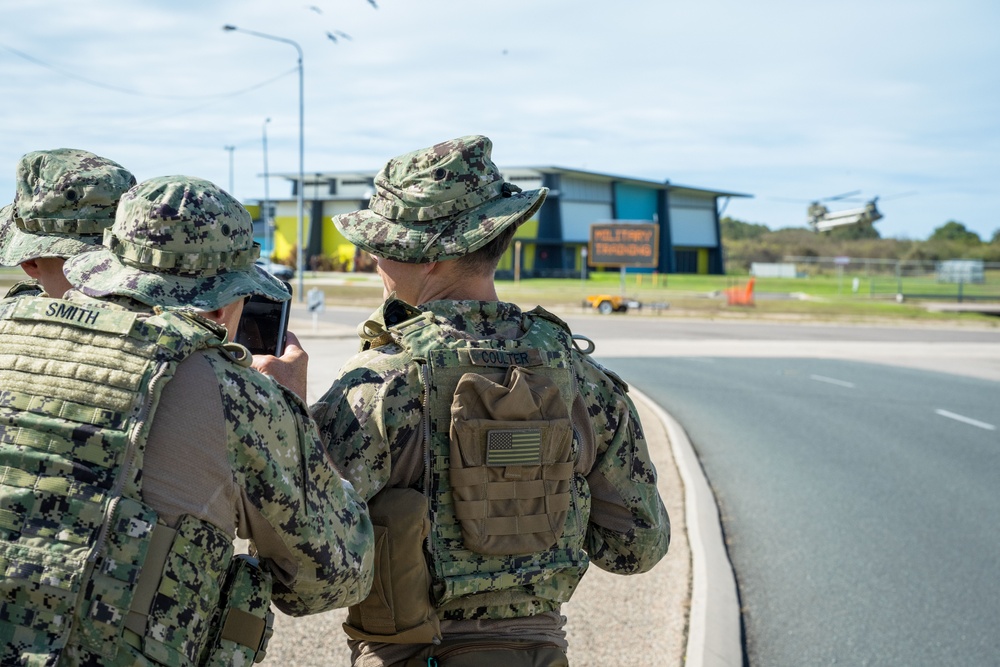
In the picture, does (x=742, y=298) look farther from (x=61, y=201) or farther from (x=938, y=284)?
(x=61, y=201)

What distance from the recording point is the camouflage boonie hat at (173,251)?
2031 mm

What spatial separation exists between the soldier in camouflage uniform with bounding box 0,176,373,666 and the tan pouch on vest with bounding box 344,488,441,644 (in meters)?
0.26

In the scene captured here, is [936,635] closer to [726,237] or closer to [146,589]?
[146,589]

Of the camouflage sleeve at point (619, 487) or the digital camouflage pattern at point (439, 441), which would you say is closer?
the digital camouflage pattern at point (439, 441)

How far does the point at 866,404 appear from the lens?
529 inches

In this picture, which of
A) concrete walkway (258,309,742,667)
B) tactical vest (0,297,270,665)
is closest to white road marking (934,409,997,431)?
concrete walkway (258,309,742,667)

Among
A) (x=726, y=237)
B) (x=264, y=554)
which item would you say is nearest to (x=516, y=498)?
Answer: (x=264, y=554)

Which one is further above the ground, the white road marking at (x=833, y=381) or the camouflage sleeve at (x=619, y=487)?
the camouflage sleeve at (x=619, y=487)

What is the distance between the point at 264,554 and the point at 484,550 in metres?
0.60

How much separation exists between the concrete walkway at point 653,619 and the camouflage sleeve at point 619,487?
6.13 feet

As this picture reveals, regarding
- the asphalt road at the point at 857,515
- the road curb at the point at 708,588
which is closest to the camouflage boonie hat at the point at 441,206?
the road curb at the point at 708,588

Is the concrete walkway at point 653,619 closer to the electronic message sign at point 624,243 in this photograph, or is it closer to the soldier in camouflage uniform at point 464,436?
the soldier in camouflage uniform at point 464,436

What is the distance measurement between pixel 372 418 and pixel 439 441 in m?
0.18

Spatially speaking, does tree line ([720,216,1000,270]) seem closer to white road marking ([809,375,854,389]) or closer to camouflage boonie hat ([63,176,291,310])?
white road marking ([809,375,854,389])
